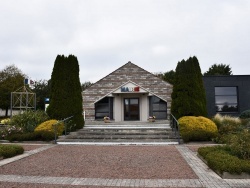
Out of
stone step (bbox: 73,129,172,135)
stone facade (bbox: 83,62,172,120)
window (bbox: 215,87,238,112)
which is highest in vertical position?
stone facade (bbox: 83,62,172,120)

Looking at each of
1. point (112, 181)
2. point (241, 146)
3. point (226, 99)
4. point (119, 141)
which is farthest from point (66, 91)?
point (226, 99)

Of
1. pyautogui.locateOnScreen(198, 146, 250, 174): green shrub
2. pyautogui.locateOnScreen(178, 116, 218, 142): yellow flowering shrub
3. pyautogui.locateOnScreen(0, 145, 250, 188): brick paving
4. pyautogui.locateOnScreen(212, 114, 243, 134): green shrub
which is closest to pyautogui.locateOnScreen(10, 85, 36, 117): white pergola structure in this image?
pyautogui.locateOnScreen(178, 116, 218, 142): yellow flowering shrub

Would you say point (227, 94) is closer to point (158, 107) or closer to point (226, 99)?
point (226, 99)

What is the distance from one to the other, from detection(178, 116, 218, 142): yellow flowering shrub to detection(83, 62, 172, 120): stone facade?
10815 millimetres

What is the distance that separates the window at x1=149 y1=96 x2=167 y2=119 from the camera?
80.8ft

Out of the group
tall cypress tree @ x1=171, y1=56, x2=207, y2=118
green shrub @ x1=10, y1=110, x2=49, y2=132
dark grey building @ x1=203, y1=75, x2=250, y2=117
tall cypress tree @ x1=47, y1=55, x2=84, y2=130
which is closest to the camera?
green shrub @ x1=10, y1=110, x2=49, y2=132

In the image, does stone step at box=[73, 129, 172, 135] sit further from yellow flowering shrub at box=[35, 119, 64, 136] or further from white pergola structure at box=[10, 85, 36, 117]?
white pergola structure at box=[10, 85, 36, 117]

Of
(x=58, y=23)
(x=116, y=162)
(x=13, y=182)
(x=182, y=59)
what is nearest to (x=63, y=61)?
(x=58, y=23)

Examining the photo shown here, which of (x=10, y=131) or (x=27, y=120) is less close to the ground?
(x=27, y=120)

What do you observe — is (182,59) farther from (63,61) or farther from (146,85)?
(146,85)

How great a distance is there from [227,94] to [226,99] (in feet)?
1.51

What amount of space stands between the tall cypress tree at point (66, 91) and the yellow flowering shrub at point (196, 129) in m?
6.45

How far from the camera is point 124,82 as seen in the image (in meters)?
26.0

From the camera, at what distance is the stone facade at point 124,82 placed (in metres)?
25.6
